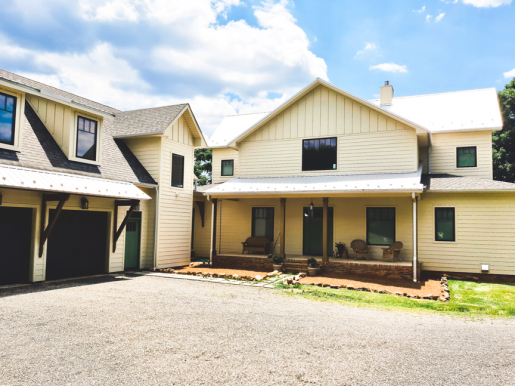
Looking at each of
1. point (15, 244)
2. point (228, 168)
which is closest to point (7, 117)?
point (15, 244)

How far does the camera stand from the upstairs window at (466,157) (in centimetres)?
1694

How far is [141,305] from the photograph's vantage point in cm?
845

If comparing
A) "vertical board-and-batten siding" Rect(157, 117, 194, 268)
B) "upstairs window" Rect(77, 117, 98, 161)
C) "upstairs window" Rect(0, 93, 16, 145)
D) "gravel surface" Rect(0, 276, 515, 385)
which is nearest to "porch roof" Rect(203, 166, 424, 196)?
"vertical board-and-batten siding" Rect(157, 117, 194, 268)

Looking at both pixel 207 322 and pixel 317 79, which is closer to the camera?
pixel 207 322

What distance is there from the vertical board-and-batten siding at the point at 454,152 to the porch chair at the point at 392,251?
4.95 metres

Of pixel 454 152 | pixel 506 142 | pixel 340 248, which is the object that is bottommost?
pixel 340 248

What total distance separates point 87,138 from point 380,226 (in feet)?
36.1

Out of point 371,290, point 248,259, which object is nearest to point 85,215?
point 248,259

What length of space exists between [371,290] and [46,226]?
30.9ft

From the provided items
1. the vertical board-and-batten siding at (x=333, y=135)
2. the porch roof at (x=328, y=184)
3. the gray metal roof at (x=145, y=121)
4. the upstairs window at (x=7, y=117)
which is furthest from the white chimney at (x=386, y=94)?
the upstairs window at (x=7, y=117)

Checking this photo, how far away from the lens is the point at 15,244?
34.0ft

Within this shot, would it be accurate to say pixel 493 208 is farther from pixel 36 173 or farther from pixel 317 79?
pixel 36 173

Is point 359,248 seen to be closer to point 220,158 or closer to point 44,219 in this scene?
point 220,158

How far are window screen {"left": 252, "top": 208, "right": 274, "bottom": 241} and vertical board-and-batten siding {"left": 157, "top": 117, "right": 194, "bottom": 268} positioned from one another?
115 inches
